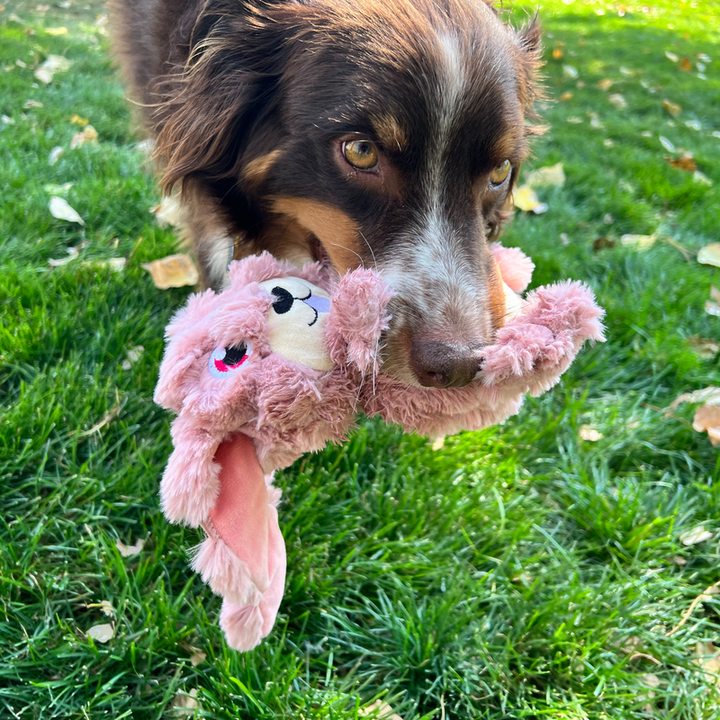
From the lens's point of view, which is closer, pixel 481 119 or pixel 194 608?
pixel 194 608

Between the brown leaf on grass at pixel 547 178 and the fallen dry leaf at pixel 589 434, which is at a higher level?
the fallen dry leaf at pixel 589 434

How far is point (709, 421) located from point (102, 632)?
7.17ft

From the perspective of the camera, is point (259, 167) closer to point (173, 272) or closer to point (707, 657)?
point (173, 272)

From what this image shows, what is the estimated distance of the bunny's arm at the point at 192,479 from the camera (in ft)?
3.59

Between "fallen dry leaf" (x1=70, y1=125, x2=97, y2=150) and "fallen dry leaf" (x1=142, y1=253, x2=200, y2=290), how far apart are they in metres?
1.61

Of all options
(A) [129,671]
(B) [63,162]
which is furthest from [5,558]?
(B) [63,162]

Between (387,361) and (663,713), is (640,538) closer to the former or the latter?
(663,713)

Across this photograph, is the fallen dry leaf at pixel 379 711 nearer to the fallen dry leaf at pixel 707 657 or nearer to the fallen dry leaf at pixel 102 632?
the fallen dry leaf at pixel 102 632

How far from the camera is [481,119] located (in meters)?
1.64

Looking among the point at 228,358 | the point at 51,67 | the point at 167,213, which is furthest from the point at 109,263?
the point at 51,67

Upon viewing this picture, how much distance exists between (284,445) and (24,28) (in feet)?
22.5

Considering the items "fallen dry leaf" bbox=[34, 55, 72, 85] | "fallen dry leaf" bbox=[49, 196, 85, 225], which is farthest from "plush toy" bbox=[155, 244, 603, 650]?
"fallen dry leaf" bbox=[34, 55, 72, 85]

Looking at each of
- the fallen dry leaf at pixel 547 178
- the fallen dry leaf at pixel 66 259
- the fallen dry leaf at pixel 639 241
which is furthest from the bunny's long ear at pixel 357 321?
the fallen dry leaf at pixel 547 178

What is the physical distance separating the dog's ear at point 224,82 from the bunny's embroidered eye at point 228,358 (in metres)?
1.00
